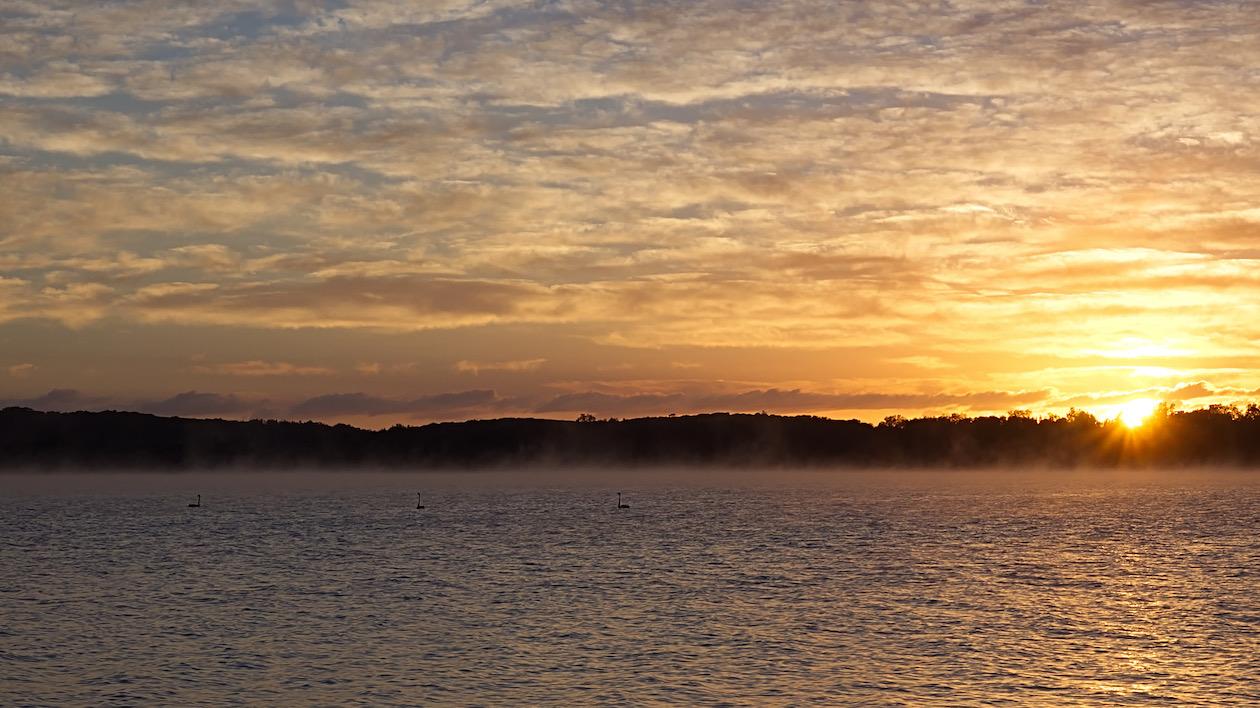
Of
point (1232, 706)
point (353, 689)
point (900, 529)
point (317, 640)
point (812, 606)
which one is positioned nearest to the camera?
point (1232, 706)

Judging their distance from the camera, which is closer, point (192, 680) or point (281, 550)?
point (192, 680)

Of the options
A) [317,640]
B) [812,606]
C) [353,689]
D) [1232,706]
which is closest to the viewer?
[1232,706]

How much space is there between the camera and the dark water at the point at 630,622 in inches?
1973

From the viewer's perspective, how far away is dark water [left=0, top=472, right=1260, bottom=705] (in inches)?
1973

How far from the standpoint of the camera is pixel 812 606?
2955 inches

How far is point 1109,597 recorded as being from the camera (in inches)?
3177

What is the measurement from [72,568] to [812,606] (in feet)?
200

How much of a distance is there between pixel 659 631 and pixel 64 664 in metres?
27.5

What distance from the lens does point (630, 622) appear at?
222ft

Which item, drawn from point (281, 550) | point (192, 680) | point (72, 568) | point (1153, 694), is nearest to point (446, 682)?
point (192, 680)

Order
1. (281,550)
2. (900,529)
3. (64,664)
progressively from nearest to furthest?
(64,664), (281,550), (900,529)

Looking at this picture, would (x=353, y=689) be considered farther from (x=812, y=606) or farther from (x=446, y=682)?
(x=812, y=606)

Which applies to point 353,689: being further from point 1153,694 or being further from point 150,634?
point 1153,694

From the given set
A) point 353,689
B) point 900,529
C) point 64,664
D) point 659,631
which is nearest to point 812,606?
point 659,631
